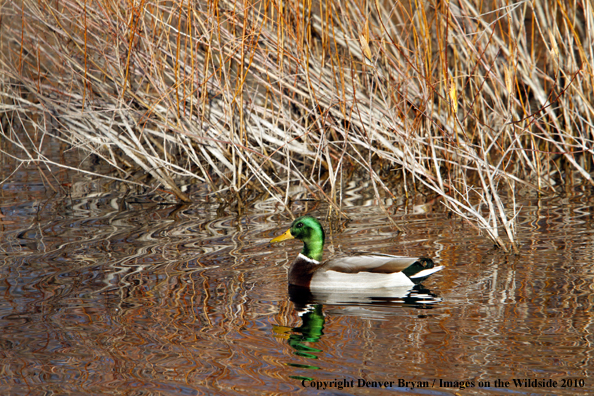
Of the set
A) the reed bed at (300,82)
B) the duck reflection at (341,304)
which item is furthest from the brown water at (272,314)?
the reed bed at (300,82)

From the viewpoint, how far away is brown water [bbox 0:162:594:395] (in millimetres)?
4051

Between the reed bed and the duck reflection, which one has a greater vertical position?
the reed bed

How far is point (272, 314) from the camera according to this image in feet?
16.9

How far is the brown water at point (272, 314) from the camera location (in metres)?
4.05

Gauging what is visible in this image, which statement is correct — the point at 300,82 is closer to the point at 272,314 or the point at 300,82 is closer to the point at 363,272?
the point at 363,272

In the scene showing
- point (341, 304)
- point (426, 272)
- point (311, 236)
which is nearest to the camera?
point (341, 304)

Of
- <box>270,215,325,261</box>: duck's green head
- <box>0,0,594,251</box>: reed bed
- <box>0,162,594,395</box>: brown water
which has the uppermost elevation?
<box>0,0,594,251</box>: reed bed

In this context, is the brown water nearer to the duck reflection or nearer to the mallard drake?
the duck reflection

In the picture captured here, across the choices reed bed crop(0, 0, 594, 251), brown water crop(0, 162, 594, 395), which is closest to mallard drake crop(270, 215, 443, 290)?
brown water crop(0, 162, 594, 395)

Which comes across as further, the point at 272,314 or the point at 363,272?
the point at 363,272

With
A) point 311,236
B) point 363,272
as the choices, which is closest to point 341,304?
point 363,272

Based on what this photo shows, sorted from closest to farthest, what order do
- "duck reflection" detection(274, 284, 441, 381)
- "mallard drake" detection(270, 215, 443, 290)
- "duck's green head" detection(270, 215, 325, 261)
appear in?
"duck reflection" detection(274, 284, 441, 381)
"mallard drake" detection(270, 215, 443, 290)
"duck's green head" detection(270, 215, 325, 261)

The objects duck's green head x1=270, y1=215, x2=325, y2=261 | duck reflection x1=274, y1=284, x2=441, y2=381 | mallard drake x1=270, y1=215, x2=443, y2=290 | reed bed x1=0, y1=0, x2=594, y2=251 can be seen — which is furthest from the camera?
reed bed x1=0, y1=0, x2=594, y2=251

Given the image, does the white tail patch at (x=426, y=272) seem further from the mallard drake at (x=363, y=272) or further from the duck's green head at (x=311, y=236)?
the duck's green head at (x=311, y=236)
